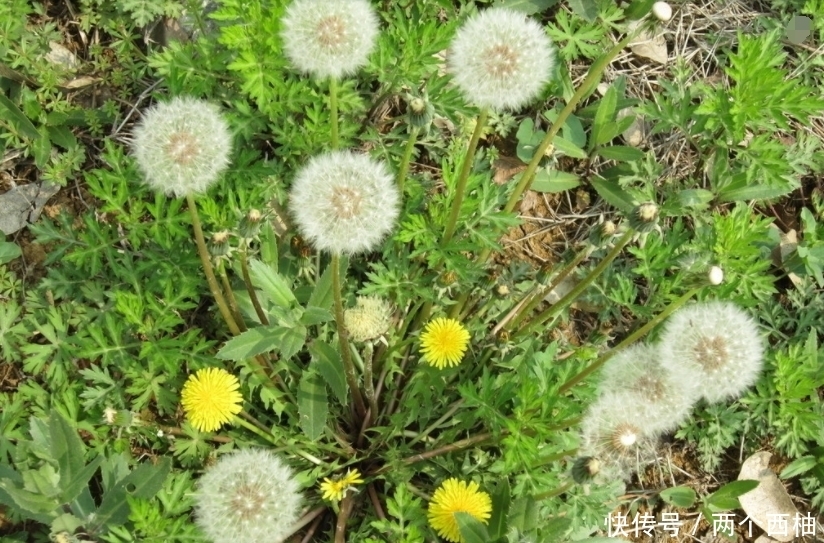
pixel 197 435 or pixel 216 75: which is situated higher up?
pixel 216 75

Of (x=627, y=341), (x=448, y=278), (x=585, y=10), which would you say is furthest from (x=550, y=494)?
(x=585, y=10)

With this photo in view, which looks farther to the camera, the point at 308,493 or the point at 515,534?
the point at 308,493

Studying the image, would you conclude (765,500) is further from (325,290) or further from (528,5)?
(528,5)

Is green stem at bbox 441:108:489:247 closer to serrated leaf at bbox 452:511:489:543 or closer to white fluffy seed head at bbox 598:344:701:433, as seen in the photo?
white fluffy seed head at bbox 598:344:701:433

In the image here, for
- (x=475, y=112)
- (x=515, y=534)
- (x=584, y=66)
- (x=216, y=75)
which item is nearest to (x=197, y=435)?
(x=515, y=534)

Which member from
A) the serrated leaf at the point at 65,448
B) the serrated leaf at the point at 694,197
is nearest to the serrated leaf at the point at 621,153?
the serrated leaf at the point at 694,197

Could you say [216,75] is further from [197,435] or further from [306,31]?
[197,435]

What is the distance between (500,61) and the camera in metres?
2.76

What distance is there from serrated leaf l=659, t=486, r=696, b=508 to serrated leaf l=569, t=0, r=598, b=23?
2649mm

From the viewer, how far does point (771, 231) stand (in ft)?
14.5

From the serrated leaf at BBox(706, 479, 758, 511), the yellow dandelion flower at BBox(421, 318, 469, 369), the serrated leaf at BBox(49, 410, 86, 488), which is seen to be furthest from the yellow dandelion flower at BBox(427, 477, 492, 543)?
the serrated leaf at BBox(706, 479, 758, 511)

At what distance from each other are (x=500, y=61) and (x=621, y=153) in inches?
68.4

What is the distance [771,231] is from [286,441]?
311 centimetres

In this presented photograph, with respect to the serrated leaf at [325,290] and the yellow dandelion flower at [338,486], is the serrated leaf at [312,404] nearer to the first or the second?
the yellow dandelion flower at [338,486]
